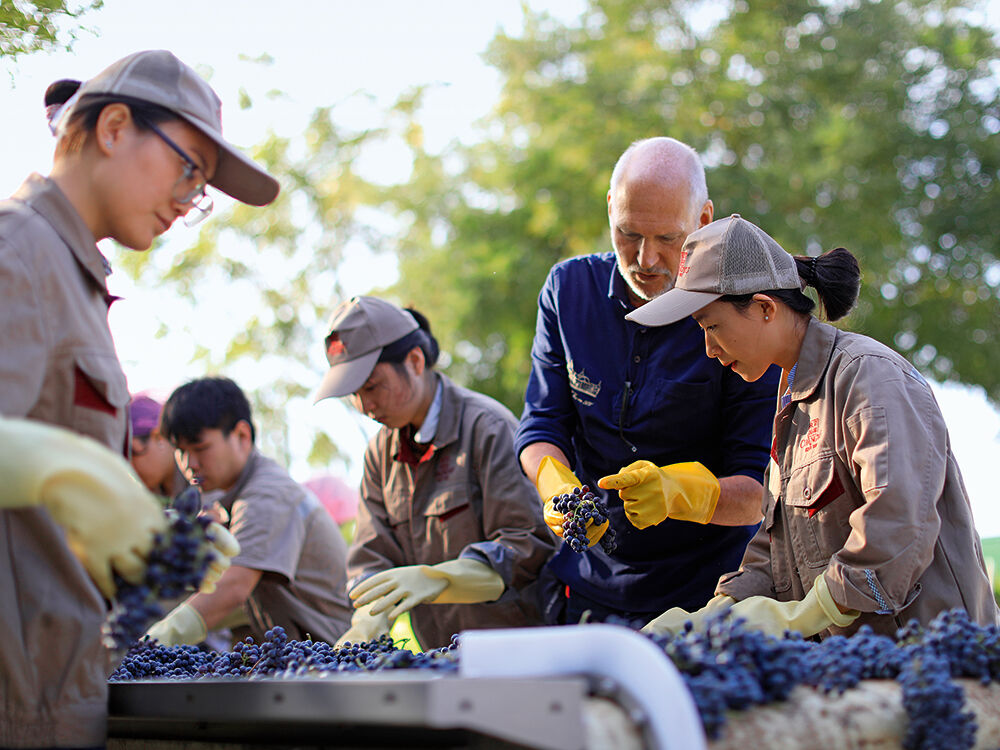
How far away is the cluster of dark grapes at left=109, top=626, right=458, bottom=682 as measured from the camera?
201cm

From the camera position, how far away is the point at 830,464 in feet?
7.54

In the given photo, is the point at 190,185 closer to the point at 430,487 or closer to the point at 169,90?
the point at 169,90

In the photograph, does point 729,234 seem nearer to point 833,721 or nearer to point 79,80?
point 833,721

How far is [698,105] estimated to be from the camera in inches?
453

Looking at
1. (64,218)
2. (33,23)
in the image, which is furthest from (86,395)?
(33,23)

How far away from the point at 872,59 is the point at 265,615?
10.4 m

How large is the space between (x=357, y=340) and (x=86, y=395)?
195 cm

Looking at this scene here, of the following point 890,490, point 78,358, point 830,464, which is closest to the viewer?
point 78,358

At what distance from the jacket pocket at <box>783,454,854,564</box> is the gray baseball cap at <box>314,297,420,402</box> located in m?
1.74

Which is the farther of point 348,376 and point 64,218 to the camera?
point 348,376

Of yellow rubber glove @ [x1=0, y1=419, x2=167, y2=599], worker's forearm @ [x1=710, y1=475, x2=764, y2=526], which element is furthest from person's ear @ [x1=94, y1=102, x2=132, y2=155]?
worker's forearm @ [x1=710, y1=475, x2=764, y2=526]

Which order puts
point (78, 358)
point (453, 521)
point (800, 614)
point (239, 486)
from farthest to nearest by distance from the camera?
point (239, 486) → point (453, 521) → point (800, 614) → point (78, 358)

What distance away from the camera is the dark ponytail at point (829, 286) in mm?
2498

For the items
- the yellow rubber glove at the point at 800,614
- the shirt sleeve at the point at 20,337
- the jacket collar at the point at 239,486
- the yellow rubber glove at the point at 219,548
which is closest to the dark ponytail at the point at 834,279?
the yellow rubber glove at the point at 800,614
